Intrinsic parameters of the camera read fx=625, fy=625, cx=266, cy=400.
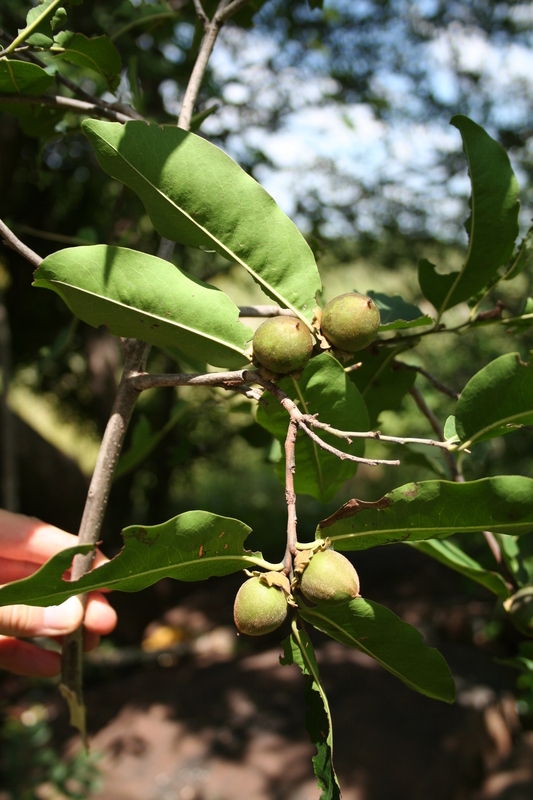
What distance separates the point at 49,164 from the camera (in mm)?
3777

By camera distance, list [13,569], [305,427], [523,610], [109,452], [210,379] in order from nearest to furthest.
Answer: [305,427] < [210,379] < [109,452] < [523,610] < [13,569]

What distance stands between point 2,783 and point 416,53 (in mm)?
5142

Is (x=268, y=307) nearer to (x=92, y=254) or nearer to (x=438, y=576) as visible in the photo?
(x=92, y=254)

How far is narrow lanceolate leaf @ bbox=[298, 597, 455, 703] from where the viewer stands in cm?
78

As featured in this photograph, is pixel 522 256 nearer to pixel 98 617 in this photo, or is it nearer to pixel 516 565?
pixel 516 565

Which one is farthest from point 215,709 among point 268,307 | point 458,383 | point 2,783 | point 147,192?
point 147,192

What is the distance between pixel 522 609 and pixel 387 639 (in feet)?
1.16

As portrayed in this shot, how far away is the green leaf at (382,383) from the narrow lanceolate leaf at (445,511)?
0.45 m

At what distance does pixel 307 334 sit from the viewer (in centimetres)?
77

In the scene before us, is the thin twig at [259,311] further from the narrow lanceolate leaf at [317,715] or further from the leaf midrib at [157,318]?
the narrow lanceolate leaf at [317,715]

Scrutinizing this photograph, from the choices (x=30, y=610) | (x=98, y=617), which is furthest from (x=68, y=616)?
(x=98, y=617)

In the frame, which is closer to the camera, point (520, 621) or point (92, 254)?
point (92, 254)

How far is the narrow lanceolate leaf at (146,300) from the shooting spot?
76 cm

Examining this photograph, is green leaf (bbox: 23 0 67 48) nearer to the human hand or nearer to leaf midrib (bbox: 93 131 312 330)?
leaf midrib (bbox: 93 131 312 330)
